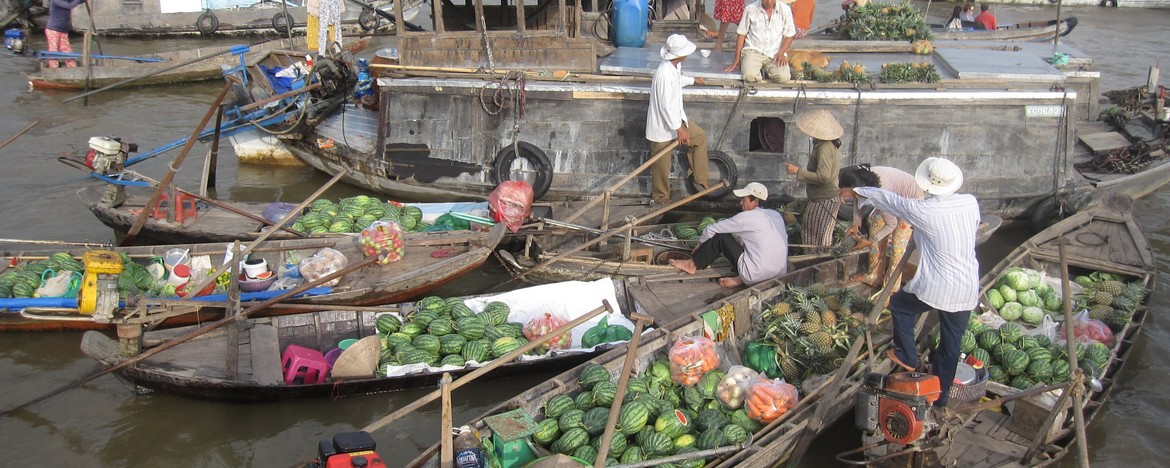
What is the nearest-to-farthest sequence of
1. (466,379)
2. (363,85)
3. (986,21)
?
1. (466,379)
2. (363,85)
3. (986,21)

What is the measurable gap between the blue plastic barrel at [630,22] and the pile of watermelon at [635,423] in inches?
268

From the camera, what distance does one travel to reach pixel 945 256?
6.02m

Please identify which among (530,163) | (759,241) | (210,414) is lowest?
(210,414)

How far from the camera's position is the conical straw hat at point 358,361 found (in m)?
7.24

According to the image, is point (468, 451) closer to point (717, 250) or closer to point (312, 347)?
point (312, 347)

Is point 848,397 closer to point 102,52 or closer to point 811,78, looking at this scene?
point 811,78

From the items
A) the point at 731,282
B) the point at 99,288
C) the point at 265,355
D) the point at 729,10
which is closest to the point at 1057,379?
the point at 731,282

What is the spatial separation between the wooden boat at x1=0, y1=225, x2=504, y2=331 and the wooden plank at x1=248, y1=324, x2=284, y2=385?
474mm

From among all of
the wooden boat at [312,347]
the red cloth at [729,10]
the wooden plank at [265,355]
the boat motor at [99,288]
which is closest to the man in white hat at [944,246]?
the wooden boat at [312,347]

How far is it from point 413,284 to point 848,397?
4.39m

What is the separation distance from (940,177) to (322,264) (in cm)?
586

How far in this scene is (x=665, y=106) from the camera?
986cm

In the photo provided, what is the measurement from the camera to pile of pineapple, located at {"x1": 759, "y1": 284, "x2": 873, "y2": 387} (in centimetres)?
695

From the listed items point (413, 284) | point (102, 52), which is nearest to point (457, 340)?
point (413, 284)
